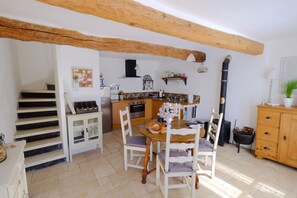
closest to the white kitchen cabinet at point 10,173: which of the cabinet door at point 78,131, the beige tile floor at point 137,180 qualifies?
the beige tile floor at point 137,180

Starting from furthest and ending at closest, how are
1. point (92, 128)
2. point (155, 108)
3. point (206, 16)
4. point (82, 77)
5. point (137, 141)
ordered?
point (155, 108) → point (82, 77) → point (92, 128) → point (137, 141) → point (206, 16)

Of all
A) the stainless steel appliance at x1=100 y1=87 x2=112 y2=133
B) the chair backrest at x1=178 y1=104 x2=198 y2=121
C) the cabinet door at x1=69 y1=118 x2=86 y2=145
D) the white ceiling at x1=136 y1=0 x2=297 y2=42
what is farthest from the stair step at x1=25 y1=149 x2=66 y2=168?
the chair backrest at x1=178 y1=104 x2=198 y2=121

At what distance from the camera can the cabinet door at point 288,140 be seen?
252 cm

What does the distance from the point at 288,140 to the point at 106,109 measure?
158 inches

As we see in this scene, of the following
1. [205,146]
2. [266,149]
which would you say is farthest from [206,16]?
[266,149]

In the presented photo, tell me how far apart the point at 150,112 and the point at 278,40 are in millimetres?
3875

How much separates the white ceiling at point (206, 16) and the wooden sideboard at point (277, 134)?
135cm

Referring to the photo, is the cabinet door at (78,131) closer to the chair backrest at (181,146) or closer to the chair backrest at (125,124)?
the chair backrest at (125,124)

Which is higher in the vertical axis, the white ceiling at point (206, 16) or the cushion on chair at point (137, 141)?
the white ceiling at point (206, 16)

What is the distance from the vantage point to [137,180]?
2322 mm

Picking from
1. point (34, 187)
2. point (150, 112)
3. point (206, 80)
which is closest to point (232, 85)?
point (206, 80)

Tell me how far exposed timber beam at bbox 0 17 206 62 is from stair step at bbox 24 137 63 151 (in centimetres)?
174

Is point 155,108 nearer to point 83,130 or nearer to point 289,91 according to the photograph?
point 83,130

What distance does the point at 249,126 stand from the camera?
11.2 ft
